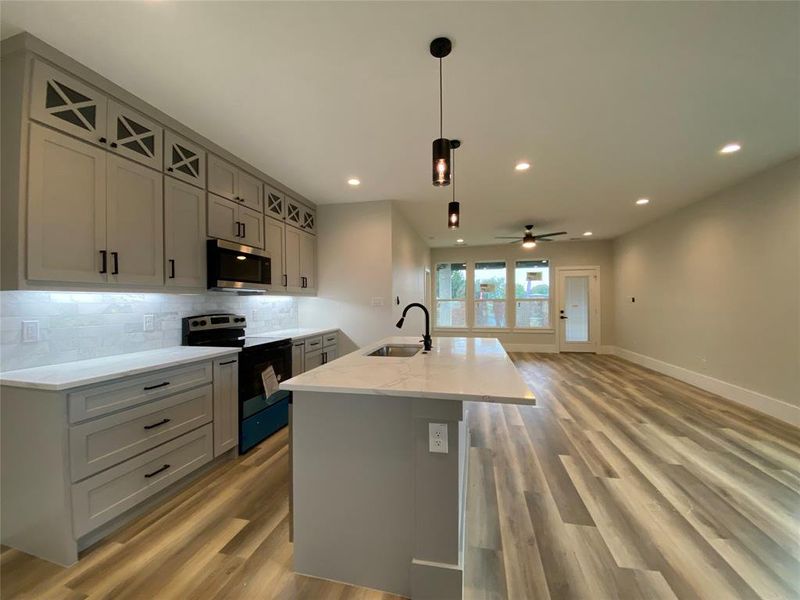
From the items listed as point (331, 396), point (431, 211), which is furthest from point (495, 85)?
point (431, 211)

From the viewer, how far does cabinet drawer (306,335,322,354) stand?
11.9ft

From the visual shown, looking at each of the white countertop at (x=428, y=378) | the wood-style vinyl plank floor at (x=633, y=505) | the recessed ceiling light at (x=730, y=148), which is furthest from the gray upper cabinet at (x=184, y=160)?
the recessed ceiling light at (x=730, y=148)

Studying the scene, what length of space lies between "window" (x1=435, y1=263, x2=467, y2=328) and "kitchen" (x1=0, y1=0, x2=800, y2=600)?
4.59m

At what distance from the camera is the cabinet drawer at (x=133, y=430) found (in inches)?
62.2

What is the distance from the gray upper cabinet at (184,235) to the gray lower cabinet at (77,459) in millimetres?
808

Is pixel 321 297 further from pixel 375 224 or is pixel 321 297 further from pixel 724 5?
pixel 724 5

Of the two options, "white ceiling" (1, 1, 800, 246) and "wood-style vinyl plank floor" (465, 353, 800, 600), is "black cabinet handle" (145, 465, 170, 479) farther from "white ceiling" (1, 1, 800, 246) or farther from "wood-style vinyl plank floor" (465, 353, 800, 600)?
"white ceiling" (1, 1, 800, 246)

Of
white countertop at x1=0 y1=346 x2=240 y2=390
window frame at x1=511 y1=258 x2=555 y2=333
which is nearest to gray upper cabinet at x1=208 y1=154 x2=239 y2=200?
white countertop at x1=0 y1=346 x2=240 y2=390

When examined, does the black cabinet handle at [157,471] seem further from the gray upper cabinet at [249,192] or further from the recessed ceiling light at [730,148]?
the recessed ceiling light at [730,148]

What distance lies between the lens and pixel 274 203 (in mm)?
3582

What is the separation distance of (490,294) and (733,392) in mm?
4660

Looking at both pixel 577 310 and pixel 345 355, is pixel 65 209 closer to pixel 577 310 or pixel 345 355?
pixel 345 355

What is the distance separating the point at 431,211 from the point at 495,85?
9.28 feet

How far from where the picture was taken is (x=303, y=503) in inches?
58.6
